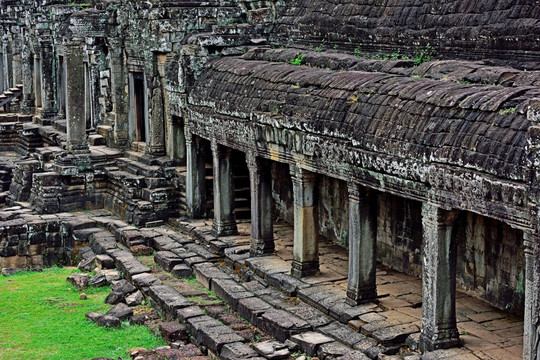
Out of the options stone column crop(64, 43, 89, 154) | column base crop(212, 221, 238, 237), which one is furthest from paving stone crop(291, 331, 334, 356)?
stone column crop(64, 43, 89, 154)

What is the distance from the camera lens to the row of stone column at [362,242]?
13109 millimetres

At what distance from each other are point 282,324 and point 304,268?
2.06 metres

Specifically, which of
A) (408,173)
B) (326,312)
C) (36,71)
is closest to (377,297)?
(326,312)

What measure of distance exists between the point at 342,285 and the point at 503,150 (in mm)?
5721

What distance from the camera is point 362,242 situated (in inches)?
600

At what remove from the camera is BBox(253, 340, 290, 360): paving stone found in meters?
14.4

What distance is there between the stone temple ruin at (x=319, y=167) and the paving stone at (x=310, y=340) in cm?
6

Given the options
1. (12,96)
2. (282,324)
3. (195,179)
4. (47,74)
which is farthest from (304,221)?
(12,96)

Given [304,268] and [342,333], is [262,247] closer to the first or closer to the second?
[304,268]

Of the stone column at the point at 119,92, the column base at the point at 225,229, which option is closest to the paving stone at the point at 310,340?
the column base at the point at 225,229

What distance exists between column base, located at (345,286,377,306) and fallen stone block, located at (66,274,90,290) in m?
6.37

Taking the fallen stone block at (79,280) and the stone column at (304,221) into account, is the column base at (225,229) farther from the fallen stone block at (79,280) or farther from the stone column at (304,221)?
the stone column at (304,221)

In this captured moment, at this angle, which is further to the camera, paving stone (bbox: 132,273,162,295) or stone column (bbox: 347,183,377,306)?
paving stone (bbox: 132,273,162,295)

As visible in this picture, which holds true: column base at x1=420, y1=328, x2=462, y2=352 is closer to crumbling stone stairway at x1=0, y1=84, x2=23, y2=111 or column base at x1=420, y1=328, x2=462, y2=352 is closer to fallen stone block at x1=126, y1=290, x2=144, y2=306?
fallen stone block at x1=126, y1=290, x2=144, y2=306
